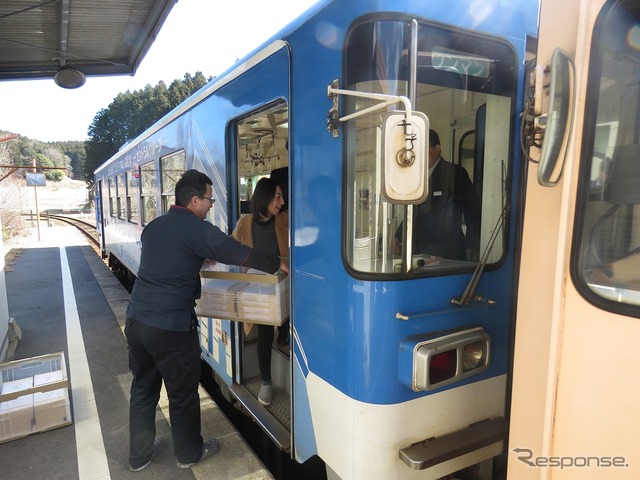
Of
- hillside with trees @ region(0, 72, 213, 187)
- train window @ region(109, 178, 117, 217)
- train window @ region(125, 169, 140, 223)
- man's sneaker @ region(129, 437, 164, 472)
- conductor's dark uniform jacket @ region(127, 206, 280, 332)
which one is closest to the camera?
conductor's dark uniform jacket @ region(127, 206, 280, 332)

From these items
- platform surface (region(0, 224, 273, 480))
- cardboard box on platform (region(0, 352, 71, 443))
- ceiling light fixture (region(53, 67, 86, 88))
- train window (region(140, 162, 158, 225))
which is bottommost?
platform surface (region(0, 224, 273, 480))

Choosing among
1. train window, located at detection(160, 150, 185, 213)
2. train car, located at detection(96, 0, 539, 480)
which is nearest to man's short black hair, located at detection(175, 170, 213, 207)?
train car, located at detection(96, 0, 539, 480)

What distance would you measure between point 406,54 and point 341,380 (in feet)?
4.70

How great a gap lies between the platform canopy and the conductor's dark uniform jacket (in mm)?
2899

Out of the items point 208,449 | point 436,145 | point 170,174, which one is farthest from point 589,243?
point 170,174

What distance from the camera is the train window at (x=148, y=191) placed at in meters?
5.57

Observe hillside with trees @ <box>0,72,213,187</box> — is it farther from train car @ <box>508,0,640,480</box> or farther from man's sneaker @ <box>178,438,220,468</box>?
train car @ <box>508,0,640,480</box>

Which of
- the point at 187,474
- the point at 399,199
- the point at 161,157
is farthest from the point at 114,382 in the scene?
the point at 399,199

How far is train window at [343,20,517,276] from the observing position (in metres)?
1.75

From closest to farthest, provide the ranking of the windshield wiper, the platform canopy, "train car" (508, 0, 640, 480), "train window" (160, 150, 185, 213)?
"train car" (508, 0, 640, 480), the windshield wiper, the platform canopy, "train window" (160, 150, 185, 213)

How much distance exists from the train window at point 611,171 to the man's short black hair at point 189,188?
6.74 feet

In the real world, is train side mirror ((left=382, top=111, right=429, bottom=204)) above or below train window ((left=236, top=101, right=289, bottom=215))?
below

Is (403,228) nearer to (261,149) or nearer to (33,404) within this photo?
(33,404)

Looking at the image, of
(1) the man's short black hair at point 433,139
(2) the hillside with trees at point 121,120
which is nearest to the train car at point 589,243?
(1) the man's short black hair at point 433,139
